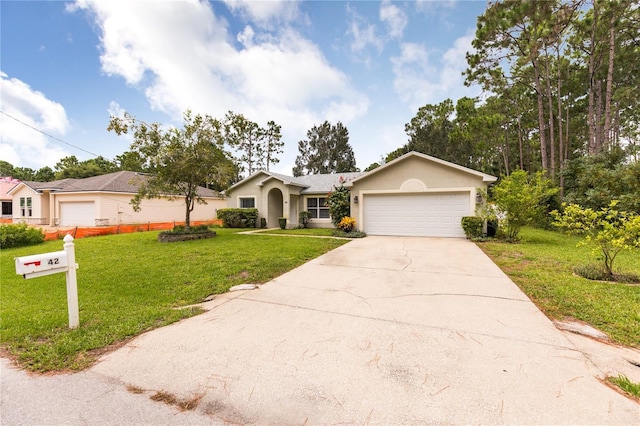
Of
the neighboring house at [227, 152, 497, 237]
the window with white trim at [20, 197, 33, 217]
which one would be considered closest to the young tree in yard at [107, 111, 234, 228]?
the neighboring house at [227, 152, 497, 237]

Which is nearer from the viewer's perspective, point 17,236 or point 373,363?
point 373,363

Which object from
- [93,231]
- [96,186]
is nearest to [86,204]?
[96,186]

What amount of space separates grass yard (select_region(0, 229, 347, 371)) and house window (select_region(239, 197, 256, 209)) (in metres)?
9.80

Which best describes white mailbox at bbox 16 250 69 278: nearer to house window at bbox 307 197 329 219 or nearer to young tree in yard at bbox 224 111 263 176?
house window at bbox 307 197 329 219

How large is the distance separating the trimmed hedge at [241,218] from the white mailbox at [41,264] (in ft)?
48.5

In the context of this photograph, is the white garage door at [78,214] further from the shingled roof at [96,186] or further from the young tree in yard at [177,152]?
the young tree in yard at [177,152]

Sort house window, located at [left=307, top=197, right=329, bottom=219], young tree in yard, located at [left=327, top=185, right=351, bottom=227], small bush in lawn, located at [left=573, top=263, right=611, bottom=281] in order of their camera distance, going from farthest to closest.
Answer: house window, located at [left=307, top=197, right=329, bottom=219] < young tree in yard, located at [left=327, top=185, right=351, bottom=227] < small bush in lawn, located at [left=573, top=263, right=611, bottom=281]

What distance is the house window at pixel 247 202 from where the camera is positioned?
18.9 m

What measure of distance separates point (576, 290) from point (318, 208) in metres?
14.1

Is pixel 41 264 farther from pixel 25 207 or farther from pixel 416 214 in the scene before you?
pixel 25 207

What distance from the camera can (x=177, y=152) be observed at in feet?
37.3

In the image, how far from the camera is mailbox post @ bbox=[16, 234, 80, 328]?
9.81 feet

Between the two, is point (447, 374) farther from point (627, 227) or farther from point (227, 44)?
point (227, 44)

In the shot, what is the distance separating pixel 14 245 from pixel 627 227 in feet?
64.3
